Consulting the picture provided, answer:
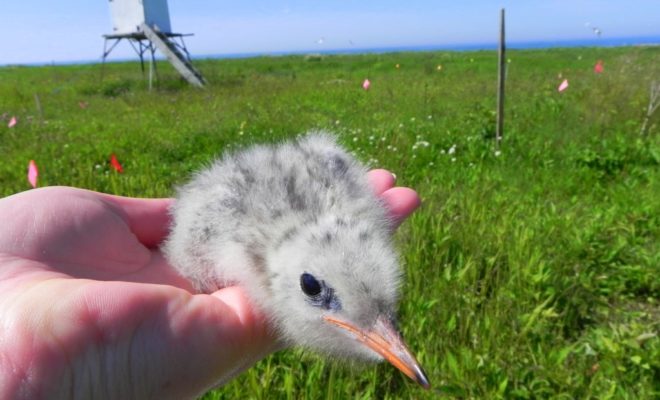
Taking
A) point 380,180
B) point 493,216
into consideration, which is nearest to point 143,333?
point 380,180

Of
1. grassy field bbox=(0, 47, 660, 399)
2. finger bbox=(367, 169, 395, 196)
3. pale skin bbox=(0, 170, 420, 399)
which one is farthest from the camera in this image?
finger bbox=(367, 169, 395, 196)

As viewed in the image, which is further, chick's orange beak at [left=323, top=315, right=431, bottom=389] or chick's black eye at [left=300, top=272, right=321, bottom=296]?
chick's black eye at [left=300, top=272, right=321, bottom=296]

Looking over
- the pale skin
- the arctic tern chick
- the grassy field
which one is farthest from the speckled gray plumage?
the grassy field

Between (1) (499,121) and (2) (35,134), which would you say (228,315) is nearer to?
(1) (499,121)

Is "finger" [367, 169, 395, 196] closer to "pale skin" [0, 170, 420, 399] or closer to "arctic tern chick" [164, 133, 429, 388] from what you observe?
"arctic tern chick" [164, 133, 429, 388]

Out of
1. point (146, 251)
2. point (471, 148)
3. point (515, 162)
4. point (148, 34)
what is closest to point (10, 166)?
point (146, 251)

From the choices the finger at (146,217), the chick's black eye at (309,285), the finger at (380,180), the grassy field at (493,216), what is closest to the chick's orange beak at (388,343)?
the chick's black eye at (309,285)

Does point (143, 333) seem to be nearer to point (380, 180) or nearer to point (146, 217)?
point (146, 217)
